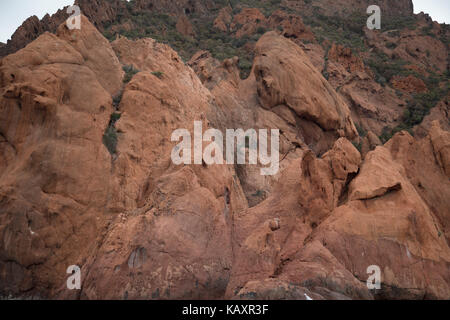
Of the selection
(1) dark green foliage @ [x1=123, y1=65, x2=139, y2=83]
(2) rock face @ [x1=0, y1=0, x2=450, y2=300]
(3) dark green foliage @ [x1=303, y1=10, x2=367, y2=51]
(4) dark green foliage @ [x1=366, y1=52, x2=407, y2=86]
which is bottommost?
(2) rock face @ [x1=0, y1=0, x2=450, y2=300]

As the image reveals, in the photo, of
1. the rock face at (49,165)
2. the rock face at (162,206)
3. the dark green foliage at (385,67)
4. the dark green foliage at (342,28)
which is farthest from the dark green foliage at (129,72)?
the dark green foliage at (342,28)

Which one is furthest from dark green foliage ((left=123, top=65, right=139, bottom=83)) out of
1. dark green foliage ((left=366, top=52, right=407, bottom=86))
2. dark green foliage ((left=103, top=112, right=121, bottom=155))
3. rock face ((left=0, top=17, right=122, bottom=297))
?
dark green foliage ((left=366, top=52, right=407, bottom=86))

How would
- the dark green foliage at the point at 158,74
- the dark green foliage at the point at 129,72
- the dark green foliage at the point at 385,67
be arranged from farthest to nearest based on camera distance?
the dark green foliage at the point at 385,67 < the dark green foliage at the point at 158,74 < the dark green foliage at the point at 129,72

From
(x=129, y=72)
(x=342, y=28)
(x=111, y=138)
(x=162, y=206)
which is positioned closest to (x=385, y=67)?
(x=342, y=28)

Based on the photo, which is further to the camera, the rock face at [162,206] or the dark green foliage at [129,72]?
the dark green foliage at [129,72]

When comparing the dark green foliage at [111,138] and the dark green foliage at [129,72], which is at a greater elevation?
the dark green foliage at [129,72]

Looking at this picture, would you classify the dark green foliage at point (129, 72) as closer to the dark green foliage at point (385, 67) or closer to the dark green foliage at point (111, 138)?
the dark green foliage at point (111, 138)

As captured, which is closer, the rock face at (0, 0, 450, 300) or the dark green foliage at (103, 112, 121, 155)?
the rock face at (0, 0, 450, 300)

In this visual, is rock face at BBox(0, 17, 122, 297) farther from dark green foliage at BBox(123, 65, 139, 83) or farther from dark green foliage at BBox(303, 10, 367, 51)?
dark green foliage at BBox(303, 10, 367, 51)

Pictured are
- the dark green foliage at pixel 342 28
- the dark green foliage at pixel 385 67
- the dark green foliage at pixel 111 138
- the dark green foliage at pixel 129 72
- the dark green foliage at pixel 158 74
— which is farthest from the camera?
the dark green foliage at pixel 342 28

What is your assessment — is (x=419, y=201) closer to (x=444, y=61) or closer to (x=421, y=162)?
(x=421, y=162)
